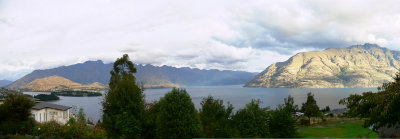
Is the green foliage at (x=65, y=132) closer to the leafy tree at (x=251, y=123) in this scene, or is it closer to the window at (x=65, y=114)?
the leafy tree at (x=251, y=123)

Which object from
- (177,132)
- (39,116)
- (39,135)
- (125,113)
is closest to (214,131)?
(177,132)

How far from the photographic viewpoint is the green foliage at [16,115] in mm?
14623

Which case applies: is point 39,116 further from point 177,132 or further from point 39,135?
point 177,132

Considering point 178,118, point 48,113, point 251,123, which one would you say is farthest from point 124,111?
point 48,113

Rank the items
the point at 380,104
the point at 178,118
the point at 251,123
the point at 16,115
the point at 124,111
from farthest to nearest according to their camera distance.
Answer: the point at 251,123
the point at 124,111
the point at 178,118
the point at 16,115
the point at 380,104

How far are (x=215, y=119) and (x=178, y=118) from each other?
788cm

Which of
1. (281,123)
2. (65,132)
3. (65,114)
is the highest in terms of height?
(65,132)

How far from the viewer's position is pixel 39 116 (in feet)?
117

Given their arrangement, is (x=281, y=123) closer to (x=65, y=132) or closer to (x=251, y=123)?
(x=251, y=123)

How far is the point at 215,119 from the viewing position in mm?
23453

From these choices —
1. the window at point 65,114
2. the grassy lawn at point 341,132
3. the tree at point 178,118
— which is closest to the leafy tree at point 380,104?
the tree at point 178,118

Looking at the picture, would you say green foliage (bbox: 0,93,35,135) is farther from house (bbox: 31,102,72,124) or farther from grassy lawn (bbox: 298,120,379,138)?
grassy lawn (bbox: 298,120,379,138)

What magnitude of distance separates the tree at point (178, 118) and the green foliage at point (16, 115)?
27.0 ft

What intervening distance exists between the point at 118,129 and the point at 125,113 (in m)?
1.50
